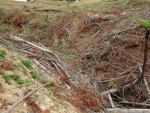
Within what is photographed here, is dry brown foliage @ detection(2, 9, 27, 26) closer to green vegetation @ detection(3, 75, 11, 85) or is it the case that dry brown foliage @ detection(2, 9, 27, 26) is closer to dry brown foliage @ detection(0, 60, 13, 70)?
dry brown foliage @ detection(0, 60, 13, 70)

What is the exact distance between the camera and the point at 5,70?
405 centimetres

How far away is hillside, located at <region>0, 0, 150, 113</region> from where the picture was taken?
151 inches

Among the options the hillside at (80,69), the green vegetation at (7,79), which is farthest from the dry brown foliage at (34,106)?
the green vegetation at (7,79)

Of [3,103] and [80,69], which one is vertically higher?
[3,103]

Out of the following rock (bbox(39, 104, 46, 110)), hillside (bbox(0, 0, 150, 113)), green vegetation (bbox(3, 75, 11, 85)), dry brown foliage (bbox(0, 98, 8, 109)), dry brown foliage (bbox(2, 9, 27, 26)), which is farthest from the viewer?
dry brown foliage (bbox(2, 9, 27, 26))

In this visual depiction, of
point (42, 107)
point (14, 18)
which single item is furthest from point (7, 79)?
point (14, 18)

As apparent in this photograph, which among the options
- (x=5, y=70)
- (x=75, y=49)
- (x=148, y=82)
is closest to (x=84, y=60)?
(x=75, y=49)

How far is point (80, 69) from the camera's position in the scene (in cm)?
755

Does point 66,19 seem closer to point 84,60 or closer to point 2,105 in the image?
point 84,60

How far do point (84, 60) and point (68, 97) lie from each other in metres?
4.17

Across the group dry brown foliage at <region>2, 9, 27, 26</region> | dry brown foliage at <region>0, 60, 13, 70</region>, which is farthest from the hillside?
dry brown foliage at <region>2, 9, 27, 26</region>

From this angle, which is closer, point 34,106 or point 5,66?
point 34,106

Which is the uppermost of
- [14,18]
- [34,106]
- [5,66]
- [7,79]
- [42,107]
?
[14,18]

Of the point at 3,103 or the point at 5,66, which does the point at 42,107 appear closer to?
the point at 3,103
